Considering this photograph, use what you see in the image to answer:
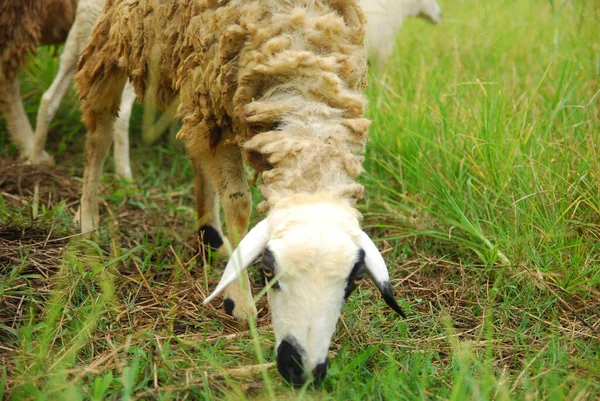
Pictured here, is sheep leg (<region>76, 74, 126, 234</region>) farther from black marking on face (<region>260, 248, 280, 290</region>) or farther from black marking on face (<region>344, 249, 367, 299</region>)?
black marking on face (<region>344, 249, 367, 299</region>)

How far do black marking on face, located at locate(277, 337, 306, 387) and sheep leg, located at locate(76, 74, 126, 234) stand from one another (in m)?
1.59

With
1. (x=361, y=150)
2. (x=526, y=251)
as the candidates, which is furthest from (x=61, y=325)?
(x=526, y=251)

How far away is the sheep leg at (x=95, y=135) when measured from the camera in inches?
133

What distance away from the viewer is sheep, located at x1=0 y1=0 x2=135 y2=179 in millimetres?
4266

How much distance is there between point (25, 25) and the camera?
4.30 m

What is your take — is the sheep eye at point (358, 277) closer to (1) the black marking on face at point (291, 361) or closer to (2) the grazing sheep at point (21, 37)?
(1) the black marking on face at point (291, 361)

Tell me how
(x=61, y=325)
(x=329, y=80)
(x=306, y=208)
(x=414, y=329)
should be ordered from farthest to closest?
(x=414, y=329) < (x=61, y=325) < (x=329, y=80) < (x=306, y=208)

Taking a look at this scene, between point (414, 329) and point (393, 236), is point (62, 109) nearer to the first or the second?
point (393, 236)

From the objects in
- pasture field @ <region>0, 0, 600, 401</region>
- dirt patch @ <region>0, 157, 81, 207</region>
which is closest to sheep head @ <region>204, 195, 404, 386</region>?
pasture field @ <region>0, 0, 600, 401</region>

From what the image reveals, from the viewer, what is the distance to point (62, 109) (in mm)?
5199

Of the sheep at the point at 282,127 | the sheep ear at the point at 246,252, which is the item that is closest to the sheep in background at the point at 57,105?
the sheep at the point at 282,127

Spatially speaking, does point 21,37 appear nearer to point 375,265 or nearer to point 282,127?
point 282,127

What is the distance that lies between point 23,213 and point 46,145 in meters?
1.49

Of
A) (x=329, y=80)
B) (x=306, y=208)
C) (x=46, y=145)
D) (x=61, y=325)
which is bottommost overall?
(x=46, y=145)
